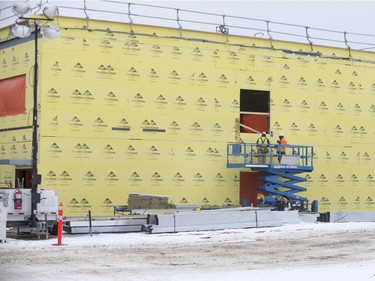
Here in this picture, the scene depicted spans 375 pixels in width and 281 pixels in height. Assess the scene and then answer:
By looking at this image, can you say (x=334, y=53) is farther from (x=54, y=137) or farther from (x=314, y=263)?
(x=314, y=263)

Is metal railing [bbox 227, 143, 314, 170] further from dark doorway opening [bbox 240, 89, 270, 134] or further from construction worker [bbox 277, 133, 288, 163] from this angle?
dark doorway opening [bbox 240, 89, 270, 134]

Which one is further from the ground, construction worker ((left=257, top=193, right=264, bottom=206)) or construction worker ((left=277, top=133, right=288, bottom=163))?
construction worker ((left=277, top=133, right=288, bottom=163))

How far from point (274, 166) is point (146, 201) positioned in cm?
754

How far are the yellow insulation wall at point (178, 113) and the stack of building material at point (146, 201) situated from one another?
2.04 m

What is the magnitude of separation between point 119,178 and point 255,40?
10.1 metres

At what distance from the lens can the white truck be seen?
82.5ft

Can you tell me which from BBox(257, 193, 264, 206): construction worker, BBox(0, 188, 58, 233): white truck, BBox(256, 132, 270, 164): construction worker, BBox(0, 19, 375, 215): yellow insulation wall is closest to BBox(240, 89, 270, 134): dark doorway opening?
BBox(0, 19, 375, 215): yellow insulation wall

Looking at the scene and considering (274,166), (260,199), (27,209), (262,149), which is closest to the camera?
(27,209)

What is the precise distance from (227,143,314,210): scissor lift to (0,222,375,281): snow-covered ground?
705cm

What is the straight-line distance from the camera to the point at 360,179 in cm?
3956

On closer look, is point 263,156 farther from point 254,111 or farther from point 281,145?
point 254,111

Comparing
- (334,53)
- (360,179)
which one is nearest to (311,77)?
(334,53)

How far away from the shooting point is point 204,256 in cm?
1988

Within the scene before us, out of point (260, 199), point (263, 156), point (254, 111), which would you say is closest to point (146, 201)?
point (260, 199)
